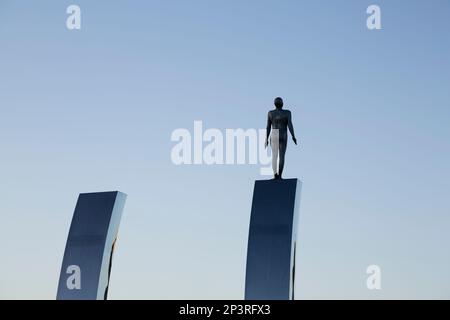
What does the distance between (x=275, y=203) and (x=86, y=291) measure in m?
3.94

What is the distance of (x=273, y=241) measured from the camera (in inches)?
471

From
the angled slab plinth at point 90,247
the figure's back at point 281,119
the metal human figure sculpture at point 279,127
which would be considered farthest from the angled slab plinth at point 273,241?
the angled slab plinth at point 90,247

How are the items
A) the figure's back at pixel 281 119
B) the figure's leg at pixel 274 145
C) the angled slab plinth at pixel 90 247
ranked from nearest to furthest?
1. the angled slab plinth at pixel 90 247
2. the figure's leg at pixel 274 145
3. the figure's back at pixel 281 119

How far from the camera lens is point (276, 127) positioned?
1335cm

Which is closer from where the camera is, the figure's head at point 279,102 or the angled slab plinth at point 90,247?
the angled slab plinth at point 90,247

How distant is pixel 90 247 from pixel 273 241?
3.58 m

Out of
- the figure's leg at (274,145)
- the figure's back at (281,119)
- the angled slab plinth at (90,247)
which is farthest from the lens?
the figure's back at (281,119)

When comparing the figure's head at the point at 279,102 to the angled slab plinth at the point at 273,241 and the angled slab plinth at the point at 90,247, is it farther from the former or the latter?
the angled slab plinth at the point at 90,247

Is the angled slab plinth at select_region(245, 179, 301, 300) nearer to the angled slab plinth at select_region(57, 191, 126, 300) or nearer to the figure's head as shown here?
the figure's head

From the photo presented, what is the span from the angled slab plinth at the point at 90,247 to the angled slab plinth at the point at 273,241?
2.82 m

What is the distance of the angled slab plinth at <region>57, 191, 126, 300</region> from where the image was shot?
41.4 ft

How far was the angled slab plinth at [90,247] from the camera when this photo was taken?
12.6 meters
